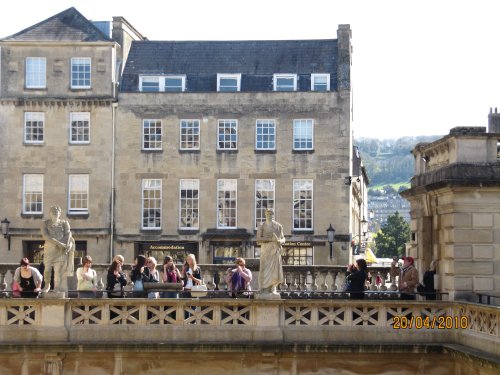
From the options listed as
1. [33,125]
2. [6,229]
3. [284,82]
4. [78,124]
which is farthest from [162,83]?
[6,229]

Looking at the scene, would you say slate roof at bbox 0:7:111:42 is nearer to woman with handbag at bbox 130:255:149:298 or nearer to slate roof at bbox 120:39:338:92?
slate roof at bbox 120:39:338:92

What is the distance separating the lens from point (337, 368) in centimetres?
2159

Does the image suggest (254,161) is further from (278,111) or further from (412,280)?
(412,280)

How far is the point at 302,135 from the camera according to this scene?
50.7 m

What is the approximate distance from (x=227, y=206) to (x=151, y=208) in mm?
3345

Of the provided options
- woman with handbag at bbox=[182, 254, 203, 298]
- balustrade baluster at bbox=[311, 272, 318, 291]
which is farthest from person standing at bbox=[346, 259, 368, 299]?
woman with handbag at bbox=[182, 254, 203, 298]

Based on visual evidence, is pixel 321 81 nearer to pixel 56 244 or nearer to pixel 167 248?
pixel 167 248

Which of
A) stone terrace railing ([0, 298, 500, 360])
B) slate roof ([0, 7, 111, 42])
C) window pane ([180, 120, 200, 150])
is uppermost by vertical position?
slate roof ([0, 7, 111, 42])

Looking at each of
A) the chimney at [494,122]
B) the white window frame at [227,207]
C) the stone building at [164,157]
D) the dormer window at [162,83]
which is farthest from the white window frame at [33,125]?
the chimney at [494,122]

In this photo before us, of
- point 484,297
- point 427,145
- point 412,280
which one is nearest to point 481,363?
point 484,297

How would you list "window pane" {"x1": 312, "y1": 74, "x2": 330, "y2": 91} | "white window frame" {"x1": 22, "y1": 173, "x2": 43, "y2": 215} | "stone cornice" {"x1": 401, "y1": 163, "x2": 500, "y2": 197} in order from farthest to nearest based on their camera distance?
"window pane" {"x1": 312, "y1": 74, "x2": 330, "y2": 91}
"white window frame" {"x1": 22, "y1": 173, "x2": 43, "y2": 215}
"stone cornice" {"x1": 401, "y1": 163, "x2": 500, "y2": 197}

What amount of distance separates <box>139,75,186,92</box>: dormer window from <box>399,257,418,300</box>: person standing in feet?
99.2

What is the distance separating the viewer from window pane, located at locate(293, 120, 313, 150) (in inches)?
1993

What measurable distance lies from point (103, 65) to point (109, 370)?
1230 inches
